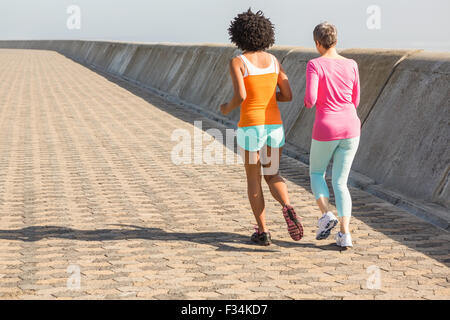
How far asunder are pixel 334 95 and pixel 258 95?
66 cm

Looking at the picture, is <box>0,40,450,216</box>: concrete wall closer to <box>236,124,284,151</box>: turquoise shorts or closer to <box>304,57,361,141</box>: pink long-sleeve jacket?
<box>304,57,361,141</box>: pink long-sleeve jacket

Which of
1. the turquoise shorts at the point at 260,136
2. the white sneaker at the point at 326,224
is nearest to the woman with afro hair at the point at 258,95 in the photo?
the turquoise shorts at the point at 260,136

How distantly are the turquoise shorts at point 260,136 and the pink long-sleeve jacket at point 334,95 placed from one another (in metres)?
0.36

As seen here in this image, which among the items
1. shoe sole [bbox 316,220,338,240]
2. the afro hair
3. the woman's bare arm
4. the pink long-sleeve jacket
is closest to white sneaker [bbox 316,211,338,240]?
shoe sole [bbox 316,220,338,240]

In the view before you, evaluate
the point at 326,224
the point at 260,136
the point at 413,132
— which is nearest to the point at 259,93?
the point at 260,136

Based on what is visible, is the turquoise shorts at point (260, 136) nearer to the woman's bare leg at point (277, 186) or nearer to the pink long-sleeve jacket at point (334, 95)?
the woman's bare leg at point (277, 186)

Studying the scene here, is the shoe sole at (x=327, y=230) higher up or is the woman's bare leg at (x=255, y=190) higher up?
the woman's bare leg at (x=255, y=190)

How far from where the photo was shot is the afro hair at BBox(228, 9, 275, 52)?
6.74 meters

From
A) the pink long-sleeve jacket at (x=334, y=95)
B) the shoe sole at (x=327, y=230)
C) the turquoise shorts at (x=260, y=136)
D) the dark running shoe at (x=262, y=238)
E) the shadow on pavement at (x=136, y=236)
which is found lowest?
the shadow on pavement at (x=136, y=236)

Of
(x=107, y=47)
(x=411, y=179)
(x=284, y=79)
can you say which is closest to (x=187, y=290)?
(x=284, y=79)

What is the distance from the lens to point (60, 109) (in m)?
19.4

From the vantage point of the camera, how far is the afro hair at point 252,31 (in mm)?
6742

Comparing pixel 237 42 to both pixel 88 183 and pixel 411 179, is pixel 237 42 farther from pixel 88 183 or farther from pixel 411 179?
pixel 88 183

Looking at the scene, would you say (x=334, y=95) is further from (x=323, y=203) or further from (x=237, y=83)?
(x=323, y=203)
